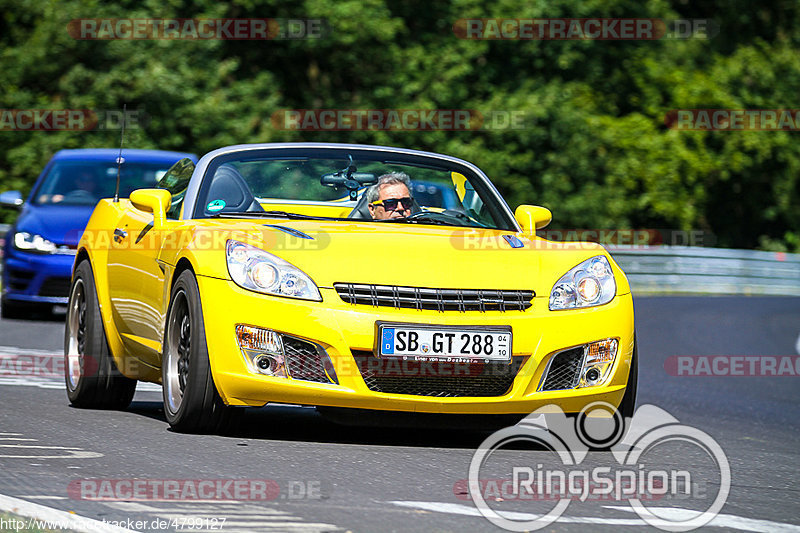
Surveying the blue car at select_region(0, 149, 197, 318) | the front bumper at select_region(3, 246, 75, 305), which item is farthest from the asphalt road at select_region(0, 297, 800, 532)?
the blue car at select_region(0, 149, 197, 318)

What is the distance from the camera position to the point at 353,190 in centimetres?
822

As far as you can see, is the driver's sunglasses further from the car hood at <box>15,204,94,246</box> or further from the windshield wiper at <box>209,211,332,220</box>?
the car hood at <box>15,204,94,246</box>

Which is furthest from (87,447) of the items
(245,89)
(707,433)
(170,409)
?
(245,89)

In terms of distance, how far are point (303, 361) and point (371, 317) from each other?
35 centimetres

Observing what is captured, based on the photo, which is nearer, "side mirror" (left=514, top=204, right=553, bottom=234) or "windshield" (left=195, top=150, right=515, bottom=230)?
"windshield" (left=195, top=150, right=515, bottom=230)

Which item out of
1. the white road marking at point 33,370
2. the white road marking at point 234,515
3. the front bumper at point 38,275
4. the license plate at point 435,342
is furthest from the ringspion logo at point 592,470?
the front bumper at point 38,275

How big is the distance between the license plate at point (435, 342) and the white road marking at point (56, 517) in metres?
1.90

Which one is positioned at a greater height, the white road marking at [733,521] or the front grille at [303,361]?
the front grille at [303,361]

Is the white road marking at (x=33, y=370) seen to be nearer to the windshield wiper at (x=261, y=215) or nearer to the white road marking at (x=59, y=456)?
the windshield wiper at (x=261, y=215)

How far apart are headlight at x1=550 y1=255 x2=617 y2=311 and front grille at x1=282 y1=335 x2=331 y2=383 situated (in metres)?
1.04

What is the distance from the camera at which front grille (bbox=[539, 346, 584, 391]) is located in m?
6.69

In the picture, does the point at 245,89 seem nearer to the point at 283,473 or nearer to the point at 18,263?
the point at 18,263

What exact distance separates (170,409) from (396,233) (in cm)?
130

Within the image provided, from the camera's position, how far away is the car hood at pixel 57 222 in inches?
589
